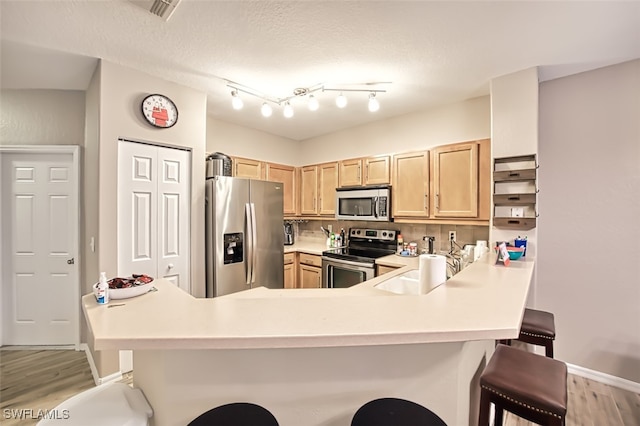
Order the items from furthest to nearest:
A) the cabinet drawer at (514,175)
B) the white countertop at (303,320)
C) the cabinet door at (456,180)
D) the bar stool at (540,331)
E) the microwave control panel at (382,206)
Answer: the microwave control panel at (382,206), the cabinet door at (456,180), the cabinet drawer at (514,175), the bar stool at (540,331), the white countertop at (303,320)

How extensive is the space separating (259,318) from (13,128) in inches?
141

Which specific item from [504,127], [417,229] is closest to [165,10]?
[504,127]

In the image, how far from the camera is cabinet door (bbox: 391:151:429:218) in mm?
3086

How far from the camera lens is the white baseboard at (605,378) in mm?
2126

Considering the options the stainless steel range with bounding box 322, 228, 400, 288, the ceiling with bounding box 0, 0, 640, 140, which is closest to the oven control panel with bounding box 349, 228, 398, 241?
the stainless steel range with bounding box 322, 228, 400, 288

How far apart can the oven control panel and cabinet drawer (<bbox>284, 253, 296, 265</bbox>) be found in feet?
2.95

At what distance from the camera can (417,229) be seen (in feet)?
11.3

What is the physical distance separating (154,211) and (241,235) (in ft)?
2.80


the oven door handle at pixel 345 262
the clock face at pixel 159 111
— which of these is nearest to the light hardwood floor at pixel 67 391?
the oven door handle at pixel 345 262

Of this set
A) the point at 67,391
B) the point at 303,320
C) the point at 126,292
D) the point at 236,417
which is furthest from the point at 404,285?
the point at 67,391

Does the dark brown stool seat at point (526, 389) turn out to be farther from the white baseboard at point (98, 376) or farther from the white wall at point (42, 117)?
the white wall at point (42, 117)

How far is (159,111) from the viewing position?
2.48 meters

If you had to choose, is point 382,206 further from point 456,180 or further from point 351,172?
point 456,180

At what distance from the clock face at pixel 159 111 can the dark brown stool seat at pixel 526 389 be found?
119 inches
